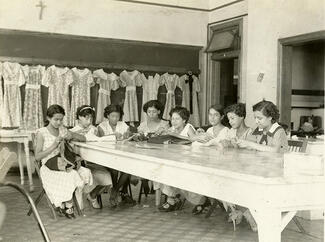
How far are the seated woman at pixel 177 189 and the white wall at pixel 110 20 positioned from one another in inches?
139

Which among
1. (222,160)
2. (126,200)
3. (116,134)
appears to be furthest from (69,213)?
(222,160)

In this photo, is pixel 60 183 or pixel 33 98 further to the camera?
pixel 33 98

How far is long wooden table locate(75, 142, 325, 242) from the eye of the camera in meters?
2.41

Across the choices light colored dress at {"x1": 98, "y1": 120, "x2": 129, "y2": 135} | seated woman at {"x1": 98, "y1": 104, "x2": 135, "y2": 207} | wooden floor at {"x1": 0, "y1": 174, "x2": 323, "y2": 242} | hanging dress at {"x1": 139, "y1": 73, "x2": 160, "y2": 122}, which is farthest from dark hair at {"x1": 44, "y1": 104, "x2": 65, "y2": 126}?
hanging dress at {"x1": 139, "y1": 73, "x2": 160, "y2": 122}

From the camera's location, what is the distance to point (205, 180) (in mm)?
2865

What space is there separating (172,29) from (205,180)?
6.69m

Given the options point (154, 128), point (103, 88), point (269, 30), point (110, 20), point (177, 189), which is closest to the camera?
point (177, 189)

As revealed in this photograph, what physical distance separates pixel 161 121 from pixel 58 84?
107 inches

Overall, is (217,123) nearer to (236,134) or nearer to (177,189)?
(236,134)

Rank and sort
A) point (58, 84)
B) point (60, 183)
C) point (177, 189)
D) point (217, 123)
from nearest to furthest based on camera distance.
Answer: point (60, 183)
point (177, 189)
point (217, 123)
point (58, 84)

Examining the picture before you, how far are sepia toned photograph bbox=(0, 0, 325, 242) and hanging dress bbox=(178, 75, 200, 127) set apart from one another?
26 mm

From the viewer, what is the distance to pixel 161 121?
609cm

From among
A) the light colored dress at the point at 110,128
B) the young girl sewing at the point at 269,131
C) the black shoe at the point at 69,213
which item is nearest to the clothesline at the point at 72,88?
the light colored dress at the point at 110,128

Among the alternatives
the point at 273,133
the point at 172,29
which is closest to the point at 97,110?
the point at 172,29
